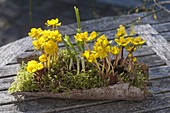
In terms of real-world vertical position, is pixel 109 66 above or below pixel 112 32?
below

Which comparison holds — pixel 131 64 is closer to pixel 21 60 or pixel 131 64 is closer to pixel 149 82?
pixel 149 82

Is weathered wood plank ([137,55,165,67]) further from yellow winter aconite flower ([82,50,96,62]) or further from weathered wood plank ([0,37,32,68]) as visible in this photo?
weathered wood plank ([0,37,32,68])

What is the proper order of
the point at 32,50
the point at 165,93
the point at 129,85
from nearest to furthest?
the point at 129,85 < the point at 165,93 < the point at 32,50

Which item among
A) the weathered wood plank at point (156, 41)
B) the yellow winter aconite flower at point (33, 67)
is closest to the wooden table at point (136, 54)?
the weathered wood plank at point (156, 41)

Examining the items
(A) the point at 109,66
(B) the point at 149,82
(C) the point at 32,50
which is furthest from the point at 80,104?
(C) the point at 32,50

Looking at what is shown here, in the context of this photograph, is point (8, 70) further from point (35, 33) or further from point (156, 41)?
point (156, 41)

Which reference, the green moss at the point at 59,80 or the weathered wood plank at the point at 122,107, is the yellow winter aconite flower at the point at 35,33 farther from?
the weathered wood plank at the point at 122,107

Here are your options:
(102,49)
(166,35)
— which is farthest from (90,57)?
(166,35)
